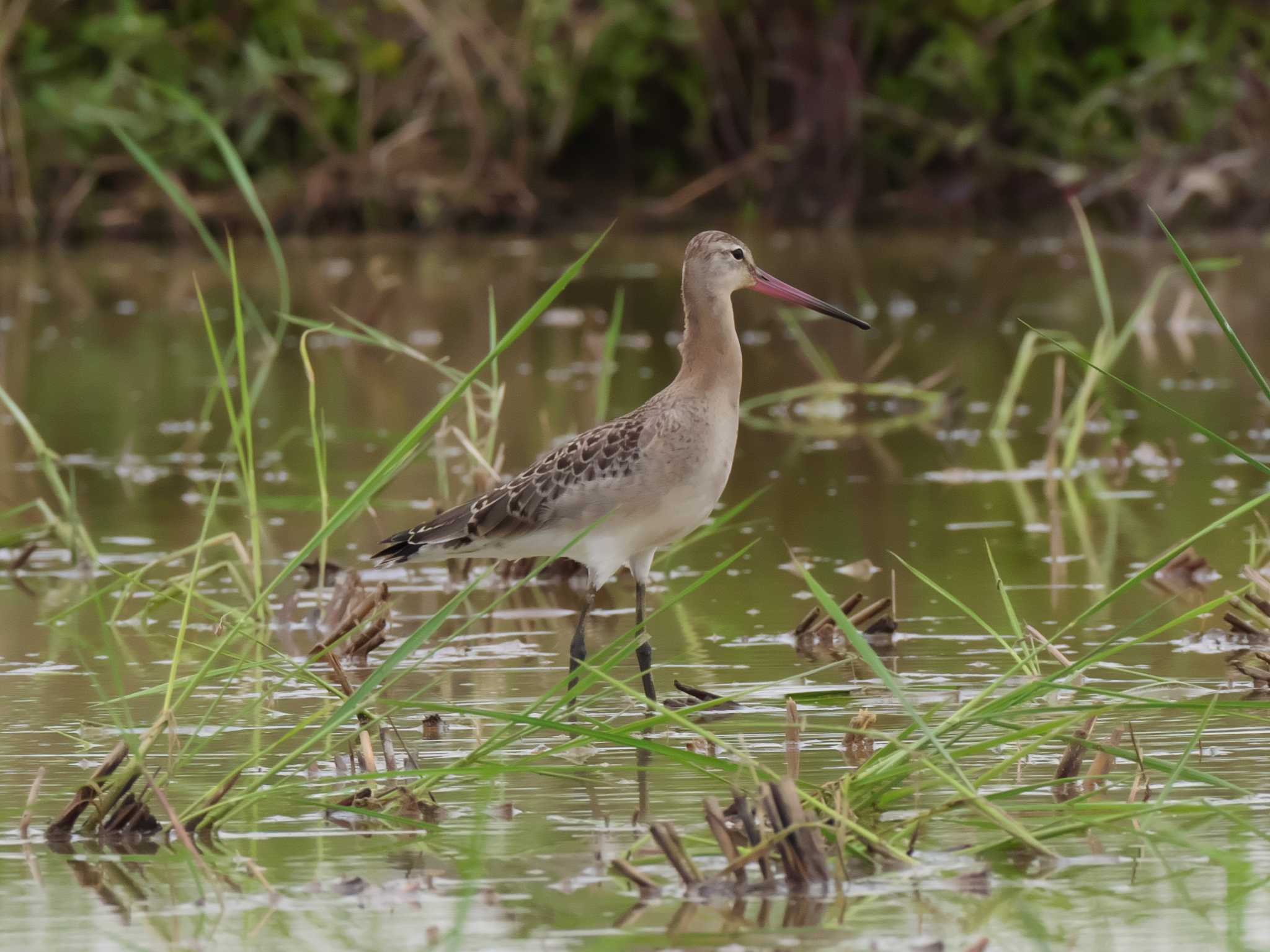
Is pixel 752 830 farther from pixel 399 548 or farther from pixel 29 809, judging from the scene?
pixel 399 548

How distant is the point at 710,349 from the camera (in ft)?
19.0

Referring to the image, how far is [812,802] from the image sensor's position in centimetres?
382

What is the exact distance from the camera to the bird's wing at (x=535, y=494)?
5609mm

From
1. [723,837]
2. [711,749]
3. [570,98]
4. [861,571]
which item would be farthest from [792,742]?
[570,98]

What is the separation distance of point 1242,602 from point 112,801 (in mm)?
2508

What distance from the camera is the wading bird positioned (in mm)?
5555

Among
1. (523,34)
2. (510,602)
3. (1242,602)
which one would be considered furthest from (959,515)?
(523,34)

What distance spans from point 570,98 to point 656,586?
13198 millimetres

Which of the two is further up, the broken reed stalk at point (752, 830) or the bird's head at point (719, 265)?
the bird's head at point (719, 265)

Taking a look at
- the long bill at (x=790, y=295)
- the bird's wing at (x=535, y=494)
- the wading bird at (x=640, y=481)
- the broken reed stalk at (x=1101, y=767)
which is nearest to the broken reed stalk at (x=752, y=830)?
the broken reed stalk at (x=1101, y=767)

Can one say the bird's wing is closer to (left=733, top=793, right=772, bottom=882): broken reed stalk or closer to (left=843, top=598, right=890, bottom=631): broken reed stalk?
(left=843, top=598, right=890, bottom=631): broken reed stalk

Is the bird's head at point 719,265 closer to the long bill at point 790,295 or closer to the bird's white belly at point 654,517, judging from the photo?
the long bill at point 790,295

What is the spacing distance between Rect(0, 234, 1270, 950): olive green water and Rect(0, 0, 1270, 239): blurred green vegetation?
2791 mm

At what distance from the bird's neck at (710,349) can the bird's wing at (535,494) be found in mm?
172
